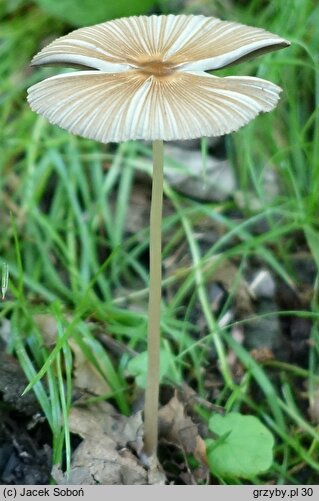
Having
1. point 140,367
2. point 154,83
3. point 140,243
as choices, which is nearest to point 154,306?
point 140,367

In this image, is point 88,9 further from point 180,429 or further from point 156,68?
point 180,429

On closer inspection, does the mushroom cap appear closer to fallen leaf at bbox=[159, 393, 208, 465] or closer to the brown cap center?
the brown cap center

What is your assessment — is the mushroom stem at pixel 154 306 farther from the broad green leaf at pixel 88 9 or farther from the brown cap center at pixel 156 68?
the broad green leaf at pixel 88 9

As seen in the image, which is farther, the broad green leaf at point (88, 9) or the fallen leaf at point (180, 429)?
the broad green leaf at point (88, 9)

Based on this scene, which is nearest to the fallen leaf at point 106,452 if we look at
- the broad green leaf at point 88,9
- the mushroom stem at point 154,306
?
the mushroom stem at point 154,306

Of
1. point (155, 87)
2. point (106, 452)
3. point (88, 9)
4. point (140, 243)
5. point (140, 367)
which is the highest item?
point (88, 9)

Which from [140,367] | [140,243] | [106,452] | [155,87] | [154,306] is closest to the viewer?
[155,87]
